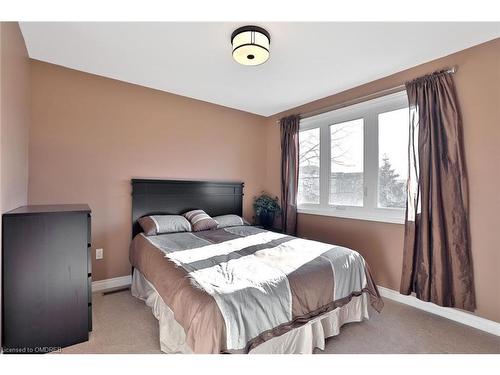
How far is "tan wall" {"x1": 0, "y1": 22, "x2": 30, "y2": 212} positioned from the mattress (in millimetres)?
1122

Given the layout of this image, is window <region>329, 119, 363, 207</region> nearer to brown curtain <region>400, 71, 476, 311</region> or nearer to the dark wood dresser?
brown curtain <region>400, 71, 476, 311</region>

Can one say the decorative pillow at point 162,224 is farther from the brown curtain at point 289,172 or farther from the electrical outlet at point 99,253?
the brown curtain at point 289,172

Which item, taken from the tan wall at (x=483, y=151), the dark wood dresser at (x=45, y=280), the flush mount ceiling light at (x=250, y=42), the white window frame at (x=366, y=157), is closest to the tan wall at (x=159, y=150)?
the tan wall at (x=483, y=151)

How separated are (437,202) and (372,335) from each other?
130cm

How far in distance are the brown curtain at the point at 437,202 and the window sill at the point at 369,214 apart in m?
0.20

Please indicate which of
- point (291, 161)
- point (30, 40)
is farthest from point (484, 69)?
point (30, 40)

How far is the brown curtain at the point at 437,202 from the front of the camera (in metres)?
2.19

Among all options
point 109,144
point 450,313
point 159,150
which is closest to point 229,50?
point 159,150

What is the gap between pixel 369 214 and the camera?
2949 millimetres

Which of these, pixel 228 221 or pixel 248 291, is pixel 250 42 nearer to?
pixel 248 291

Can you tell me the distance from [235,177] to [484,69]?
3.03 m

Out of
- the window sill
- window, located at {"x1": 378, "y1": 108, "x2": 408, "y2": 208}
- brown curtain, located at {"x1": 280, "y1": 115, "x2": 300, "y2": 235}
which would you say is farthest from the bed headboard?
window, located at {"x1": 378, "y1": 108, "x2": 408, "y2": 208}

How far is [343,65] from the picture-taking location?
2541mm
